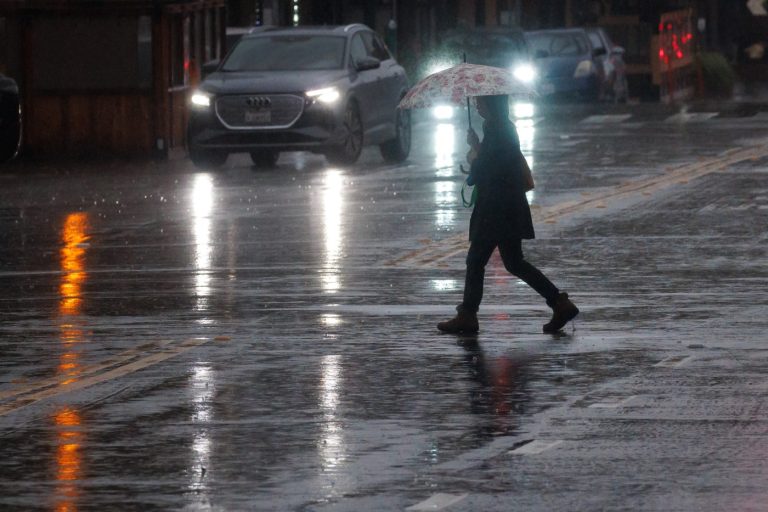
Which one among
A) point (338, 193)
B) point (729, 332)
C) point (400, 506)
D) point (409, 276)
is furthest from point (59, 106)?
point (400, 506)

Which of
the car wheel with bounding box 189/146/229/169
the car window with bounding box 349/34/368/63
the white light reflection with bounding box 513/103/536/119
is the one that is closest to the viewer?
the car wheel with bounding box 189/146/229/169

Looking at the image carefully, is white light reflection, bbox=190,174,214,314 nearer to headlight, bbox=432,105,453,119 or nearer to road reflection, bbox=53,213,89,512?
road reflection, bbox=53,213,89,512

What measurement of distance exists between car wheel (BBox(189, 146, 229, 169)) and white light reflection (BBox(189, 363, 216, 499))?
51.8ft

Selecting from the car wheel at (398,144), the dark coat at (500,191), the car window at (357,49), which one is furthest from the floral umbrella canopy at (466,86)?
the car wheel at (398,144)

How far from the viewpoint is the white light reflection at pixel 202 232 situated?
1504cm

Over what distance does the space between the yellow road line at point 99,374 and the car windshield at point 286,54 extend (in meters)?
15.6

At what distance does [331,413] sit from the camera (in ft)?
33.1

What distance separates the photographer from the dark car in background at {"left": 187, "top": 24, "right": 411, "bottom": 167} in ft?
88.2

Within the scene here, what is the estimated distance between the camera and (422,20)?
175 ft

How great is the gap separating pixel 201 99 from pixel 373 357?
15.7 metres

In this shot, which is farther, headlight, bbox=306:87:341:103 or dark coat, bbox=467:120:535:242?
headlight, bbox=306:87:341:103

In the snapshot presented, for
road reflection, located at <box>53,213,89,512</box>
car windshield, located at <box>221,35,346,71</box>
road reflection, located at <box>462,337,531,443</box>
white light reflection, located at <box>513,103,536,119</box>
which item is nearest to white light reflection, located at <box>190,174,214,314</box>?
road reflection, located at <box>53,213,89,512</box>

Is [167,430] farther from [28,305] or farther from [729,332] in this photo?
[28,305]

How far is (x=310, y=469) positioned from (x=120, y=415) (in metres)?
1.64
